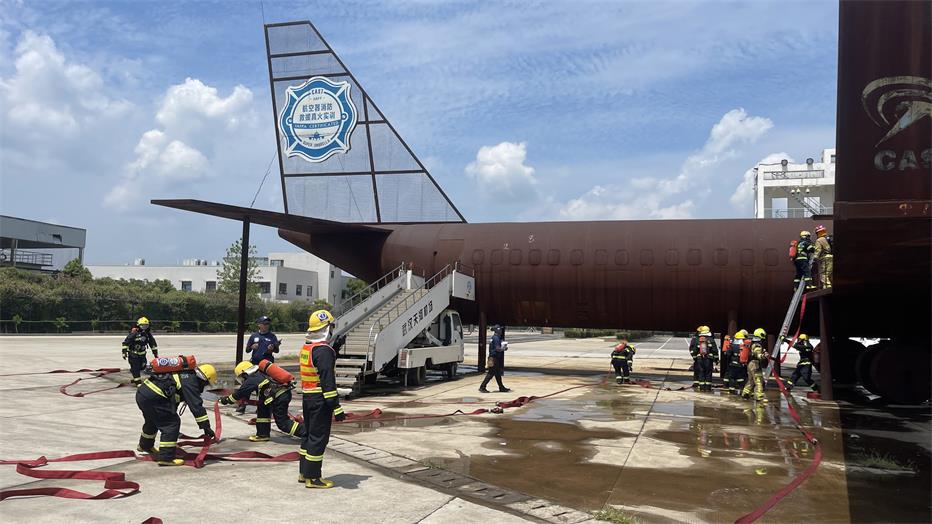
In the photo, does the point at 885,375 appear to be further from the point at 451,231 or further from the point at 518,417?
the point at 451,231

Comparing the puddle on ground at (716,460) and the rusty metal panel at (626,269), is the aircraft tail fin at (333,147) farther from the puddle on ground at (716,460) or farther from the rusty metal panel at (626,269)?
the puddle on ground at (716,460)

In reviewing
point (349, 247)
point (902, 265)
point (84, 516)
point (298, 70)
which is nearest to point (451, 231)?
point (349, 247)

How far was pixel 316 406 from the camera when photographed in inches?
294

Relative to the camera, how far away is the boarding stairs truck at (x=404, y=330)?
16.0 m

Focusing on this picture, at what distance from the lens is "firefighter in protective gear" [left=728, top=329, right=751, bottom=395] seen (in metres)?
17.6

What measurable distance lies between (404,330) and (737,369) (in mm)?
9199

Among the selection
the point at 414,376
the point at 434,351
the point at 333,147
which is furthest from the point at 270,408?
the point at 333,147

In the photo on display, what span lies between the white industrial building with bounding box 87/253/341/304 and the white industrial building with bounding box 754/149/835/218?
50.1 meters

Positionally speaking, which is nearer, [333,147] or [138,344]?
[138,344]

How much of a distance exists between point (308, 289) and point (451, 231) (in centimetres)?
7050

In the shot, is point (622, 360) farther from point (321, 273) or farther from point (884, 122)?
point (321, 273)

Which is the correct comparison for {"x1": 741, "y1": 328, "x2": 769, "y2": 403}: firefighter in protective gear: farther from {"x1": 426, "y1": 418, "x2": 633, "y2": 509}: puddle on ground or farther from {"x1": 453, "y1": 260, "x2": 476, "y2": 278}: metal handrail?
{"x1": 453, "y1": 260, "x2": 476, "y2": 278}: metal handrail

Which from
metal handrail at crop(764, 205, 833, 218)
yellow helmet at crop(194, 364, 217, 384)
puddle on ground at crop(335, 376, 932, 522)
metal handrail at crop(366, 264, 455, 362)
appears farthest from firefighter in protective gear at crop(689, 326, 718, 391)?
metal handrail at crop(764, 205, 833, 218)

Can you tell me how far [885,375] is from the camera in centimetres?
1573
